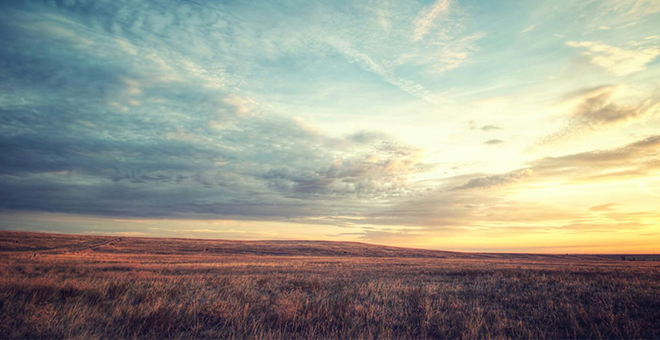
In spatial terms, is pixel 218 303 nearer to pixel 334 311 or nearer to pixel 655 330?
pixel 334 311

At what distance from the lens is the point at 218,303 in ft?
29.6

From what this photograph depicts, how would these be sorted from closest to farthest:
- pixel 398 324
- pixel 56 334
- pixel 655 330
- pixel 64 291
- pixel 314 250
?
1. pixel 56 334
2. pixel 655 330
3. pixel 398 324
4. pixel 64 291
5. pixel 314 250

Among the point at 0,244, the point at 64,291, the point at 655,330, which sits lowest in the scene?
the point at 0,244

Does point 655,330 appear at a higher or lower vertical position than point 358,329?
higher

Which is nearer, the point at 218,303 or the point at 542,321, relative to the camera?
the point at 542,321

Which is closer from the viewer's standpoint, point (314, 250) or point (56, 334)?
point (56, 334)

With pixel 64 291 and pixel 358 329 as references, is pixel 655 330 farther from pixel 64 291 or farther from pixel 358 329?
pixel 64 291

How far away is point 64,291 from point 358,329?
389 inches

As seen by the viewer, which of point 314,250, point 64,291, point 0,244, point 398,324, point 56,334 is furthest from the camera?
point 314,250

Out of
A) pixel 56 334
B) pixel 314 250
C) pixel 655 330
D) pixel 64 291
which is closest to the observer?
pixel 56 334

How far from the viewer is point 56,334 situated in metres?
6.19

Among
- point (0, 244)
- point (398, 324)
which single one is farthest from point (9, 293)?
point (0, 244)

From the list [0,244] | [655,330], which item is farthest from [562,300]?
[0,244]

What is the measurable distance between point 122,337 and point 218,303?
2801 millimetres
